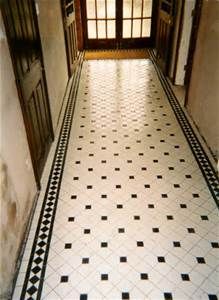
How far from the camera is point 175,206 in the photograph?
4.15 meters

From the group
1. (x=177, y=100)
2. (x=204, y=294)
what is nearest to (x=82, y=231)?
(x=204, y=294)

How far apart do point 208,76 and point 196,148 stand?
4.45ft

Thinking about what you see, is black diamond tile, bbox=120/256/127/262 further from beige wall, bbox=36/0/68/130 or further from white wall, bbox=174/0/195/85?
white wall, bbox=174/0/195/85

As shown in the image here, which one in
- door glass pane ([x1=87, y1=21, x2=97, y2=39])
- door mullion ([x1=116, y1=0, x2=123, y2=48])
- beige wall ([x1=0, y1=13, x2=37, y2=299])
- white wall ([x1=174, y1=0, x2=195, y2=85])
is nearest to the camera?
beige wall ([x1=0, y1=13, x2=37, y2=299])

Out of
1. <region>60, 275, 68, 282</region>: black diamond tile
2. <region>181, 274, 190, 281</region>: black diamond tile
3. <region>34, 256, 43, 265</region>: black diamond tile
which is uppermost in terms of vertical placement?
<region>34, 256, 43, 265</region>: black diamond tile

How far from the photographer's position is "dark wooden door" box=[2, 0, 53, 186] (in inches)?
138

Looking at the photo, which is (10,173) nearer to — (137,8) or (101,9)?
(101,9)

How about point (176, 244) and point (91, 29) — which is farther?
point (91, 29)

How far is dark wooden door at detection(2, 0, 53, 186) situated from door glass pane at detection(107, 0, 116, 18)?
6178mm

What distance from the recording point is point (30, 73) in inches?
165

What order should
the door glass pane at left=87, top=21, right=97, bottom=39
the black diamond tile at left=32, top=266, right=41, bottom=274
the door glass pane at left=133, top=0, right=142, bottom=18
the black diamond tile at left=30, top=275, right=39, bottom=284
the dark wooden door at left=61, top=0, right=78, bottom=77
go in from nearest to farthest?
the black diamond tile at left=30, top=275, right=39, bottom=284
the black diamond tile at left=32, top=266, right=41, bottom=274
the dark wooden door at left=61, top=0, right=78, bottom=77
the door glass pane at left=133, top=0, right=142, bottom=18
the door glass pane at left=87, top=21, right=97, bottom=39

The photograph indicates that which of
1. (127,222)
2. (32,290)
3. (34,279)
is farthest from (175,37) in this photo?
(32,290)

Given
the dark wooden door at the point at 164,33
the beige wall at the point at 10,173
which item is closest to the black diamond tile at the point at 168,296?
the beige wall at the point at 10,173

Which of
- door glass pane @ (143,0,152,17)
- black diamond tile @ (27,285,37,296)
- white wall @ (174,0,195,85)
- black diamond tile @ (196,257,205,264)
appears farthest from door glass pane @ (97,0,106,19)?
black diamond tile @ (27,285,37,296)
